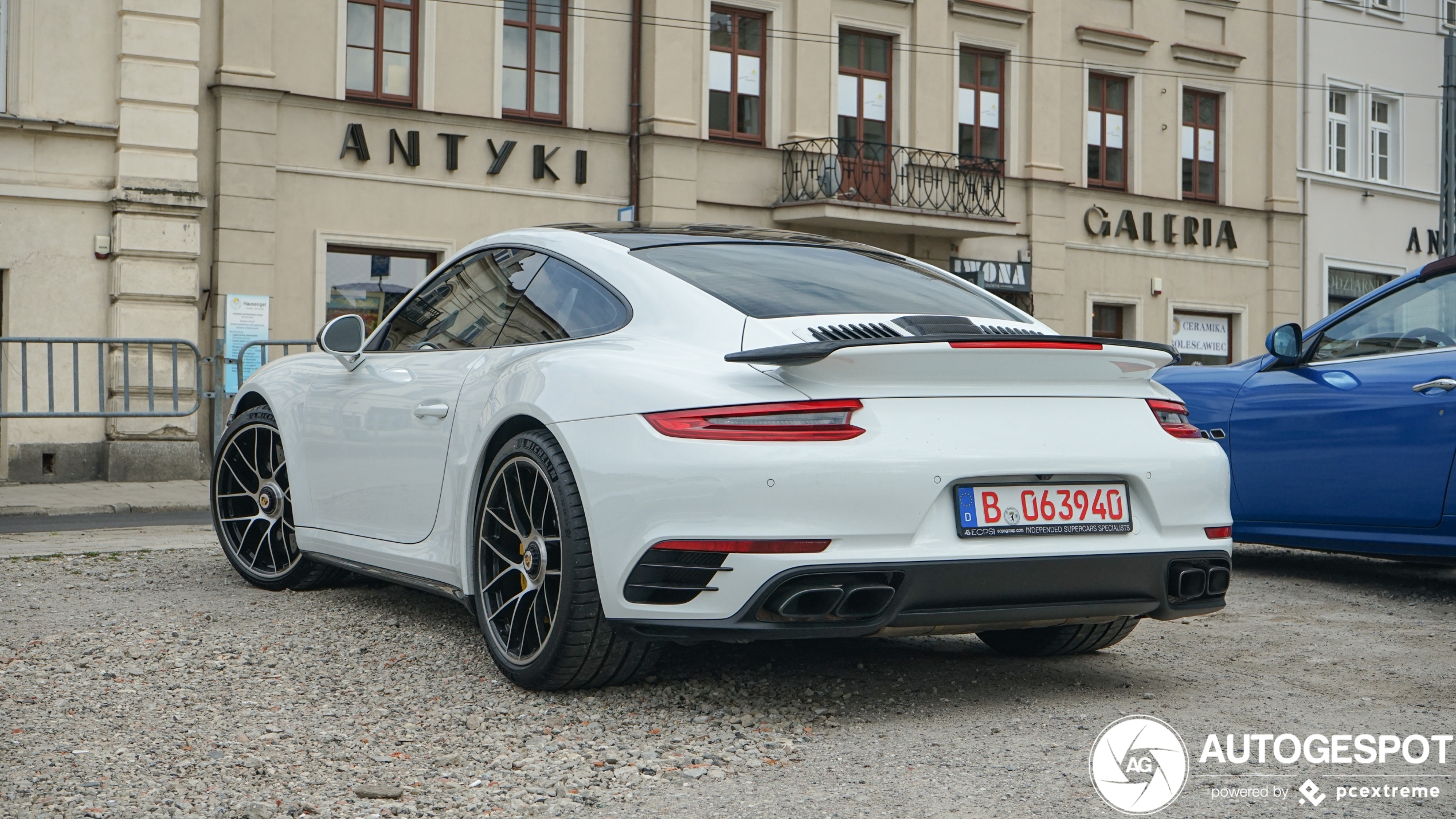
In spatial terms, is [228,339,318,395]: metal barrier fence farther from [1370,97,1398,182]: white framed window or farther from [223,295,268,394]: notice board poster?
[1370,97,1398,182]: white framed window

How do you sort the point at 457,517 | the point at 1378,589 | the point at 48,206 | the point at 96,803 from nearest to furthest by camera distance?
1. the point at 96,803
2. the point at 457,517
3. the point at 1378,589
4. the point at 48,206

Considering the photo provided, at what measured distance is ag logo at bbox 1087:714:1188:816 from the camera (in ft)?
10.4

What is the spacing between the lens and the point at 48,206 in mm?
14844

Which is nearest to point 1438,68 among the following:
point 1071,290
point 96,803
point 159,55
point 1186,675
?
point 1071,290

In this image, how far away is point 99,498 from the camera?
41.0 ft

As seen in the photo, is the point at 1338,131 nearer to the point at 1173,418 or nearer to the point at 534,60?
the point at 534,60

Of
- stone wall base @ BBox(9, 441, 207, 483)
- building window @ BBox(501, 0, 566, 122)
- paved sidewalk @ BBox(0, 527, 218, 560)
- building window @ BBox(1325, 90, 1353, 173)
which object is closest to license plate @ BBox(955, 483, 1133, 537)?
paved sidewalk @ BBox(0, 527, 218, 560)

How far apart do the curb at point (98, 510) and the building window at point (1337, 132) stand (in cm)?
2227

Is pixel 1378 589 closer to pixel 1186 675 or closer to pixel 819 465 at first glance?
pixel 1186 675

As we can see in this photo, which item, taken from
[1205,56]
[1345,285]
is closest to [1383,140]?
[1345,285]

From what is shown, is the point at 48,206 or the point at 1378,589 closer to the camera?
the point at 1378,589

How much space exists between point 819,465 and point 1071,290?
21.0m

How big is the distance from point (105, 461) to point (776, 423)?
1297 centimetres

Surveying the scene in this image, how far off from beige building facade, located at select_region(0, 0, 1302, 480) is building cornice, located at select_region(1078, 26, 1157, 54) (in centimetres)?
5
